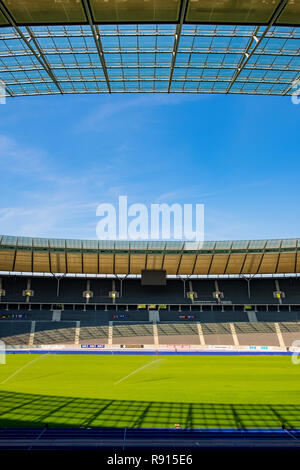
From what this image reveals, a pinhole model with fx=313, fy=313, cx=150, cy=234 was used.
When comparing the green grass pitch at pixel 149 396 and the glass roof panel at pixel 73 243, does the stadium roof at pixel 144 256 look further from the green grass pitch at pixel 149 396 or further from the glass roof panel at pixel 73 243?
the green grass pitch at pixel 149 396

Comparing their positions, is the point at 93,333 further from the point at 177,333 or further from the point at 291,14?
the point at 291,14

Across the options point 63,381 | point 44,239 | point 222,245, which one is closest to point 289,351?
point 222,245

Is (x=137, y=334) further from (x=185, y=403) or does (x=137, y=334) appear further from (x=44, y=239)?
(x=185, y=403)

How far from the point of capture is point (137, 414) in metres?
16.1

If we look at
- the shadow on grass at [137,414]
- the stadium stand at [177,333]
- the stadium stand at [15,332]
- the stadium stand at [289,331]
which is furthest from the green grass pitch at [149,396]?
the stadium stand at [289,331]

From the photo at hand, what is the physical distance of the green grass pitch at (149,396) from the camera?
50.1 ft

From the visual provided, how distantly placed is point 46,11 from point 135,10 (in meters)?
2.23

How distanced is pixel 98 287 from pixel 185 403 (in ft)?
159

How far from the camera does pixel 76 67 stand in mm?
13289

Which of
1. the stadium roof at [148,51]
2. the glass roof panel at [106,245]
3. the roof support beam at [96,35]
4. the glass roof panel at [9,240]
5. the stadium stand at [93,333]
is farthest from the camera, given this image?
the glass roof panel at [106,245]

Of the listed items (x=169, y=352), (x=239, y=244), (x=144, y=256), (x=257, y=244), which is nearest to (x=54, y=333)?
(x=169, y=352)

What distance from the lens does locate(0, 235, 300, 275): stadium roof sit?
55.9 metres

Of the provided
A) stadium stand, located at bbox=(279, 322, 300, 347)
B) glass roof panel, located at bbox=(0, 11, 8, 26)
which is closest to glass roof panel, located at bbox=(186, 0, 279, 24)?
glass roof panel, located at bbox=(0, 11, 8, 26)

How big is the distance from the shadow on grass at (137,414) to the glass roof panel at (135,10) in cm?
1567
